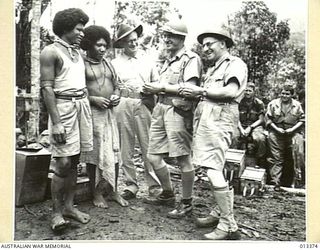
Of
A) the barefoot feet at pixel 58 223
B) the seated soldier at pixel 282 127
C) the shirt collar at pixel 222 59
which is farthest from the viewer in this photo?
the seated soldier at pixel 282 127

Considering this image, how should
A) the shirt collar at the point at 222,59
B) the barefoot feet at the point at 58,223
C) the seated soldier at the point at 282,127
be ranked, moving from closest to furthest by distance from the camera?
the barefoot feet at the point at 58,223 → the shirt collar at the point at 222,59 → the seated soldier at the point at 282,127

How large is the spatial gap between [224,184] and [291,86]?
1.06m

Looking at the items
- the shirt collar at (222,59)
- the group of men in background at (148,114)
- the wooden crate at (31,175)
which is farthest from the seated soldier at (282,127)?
the wooden crate at (31,175)

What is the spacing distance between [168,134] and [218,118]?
46cm

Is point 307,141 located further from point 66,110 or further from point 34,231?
point 34,231

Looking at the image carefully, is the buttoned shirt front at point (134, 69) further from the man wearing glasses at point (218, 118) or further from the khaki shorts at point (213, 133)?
the khaki shorts at point (213, 133)

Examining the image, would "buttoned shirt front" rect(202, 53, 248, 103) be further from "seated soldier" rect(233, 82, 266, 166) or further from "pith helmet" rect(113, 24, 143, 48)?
"pith helmet" rect(113, 24, 143, 48)

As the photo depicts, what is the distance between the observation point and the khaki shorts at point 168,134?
14.7ft

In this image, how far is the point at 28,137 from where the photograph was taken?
4414 millimetres

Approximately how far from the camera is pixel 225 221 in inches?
174

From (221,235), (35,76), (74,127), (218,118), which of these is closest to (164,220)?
(221,235)

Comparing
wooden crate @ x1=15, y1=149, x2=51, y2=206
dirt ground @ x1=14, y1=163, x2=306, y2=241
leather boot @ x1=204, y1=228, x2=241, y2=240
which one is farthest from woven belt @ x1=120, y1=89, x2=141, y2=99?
leather boot @ x1=204, y1=228, x2=241, y2=240

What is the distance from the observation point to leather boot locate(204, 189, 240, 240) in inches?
173

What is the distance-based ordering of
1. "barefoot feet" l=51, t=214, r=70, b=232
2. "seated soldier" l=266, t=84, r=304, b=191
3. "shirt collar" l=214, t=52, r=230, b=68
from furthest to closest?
"seated soldier" l=266, t=84, r=304, b=191
"shirt collar" l=214, t=52, r=230, b=68
"barefoot feet" l=51, t=214, r=70, b=232
